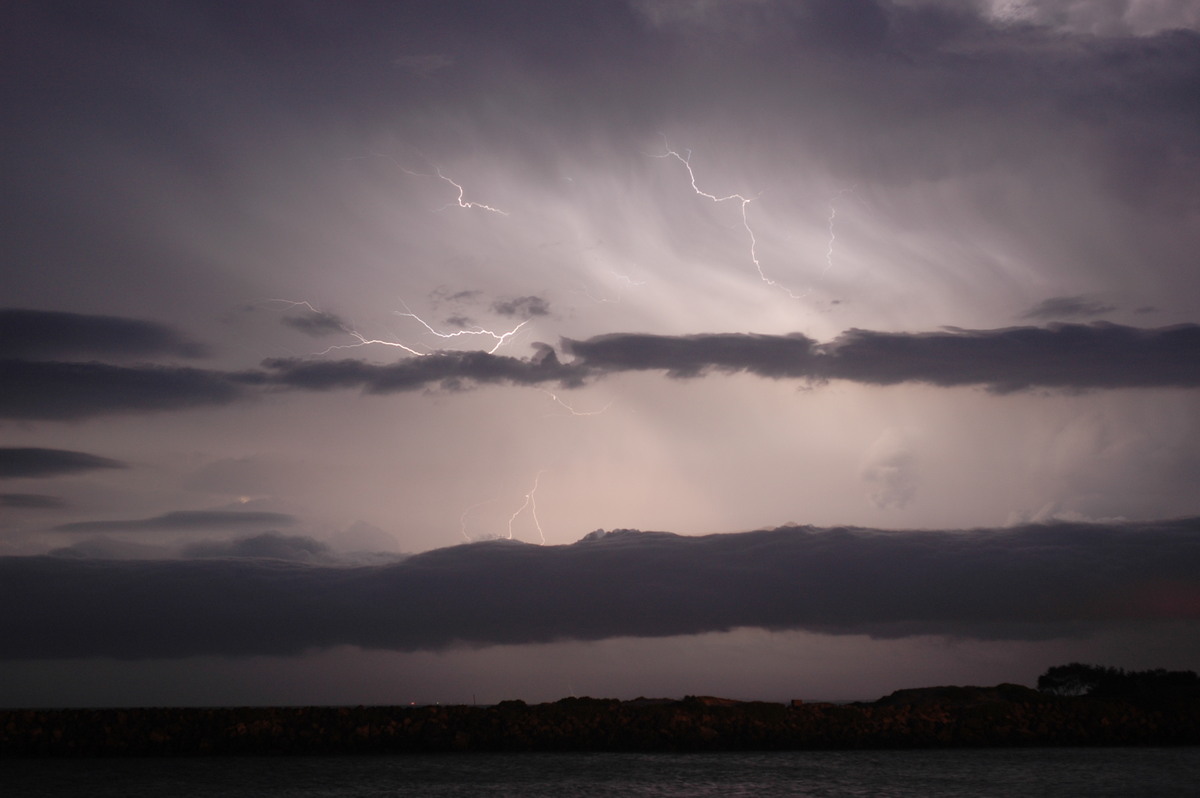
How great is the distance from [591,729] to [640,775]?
645 inches

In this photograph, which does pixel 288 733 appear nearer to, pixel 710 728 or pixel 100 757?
pixel 100 757

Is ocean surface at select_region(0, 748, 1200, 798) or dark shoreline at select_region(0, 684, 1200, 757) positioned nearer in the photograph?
ocean surface at select_region(0, 748, 1200, 798)

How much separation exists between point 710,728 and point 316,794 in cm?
3233

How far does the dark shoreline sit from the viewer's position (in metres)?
72.1

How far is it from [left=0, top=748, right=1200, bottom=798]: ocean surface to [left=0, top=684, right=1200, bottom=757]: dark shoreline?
2.63m

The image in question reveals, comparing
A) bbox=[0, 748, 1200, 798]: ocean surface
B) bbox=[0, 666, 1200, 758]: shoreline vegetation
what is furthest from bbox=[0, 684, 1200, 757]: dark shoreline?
bbox=[0, 748, 1200, 798]: ocean surface

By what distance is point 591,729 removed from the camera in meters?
74.6

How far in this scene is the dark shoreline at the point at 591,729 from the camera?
7206 centimetres

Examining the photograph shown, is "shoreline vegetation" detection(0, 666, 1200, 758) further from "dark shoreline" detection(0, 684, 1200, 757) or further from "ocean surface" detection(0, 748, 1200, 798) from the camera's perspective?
"ocean surface" detection(0, 748, 1200, 798)

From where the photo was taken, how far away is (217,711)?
82188mm

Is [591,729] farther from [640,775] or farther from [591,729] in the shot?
[640,775]

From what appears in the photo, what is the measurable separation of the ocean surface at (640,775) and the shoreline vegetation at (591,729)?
267cm

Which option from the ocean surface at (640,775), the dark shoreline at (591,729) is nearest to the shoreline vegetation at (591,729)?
the dark shoreline at (591,729)

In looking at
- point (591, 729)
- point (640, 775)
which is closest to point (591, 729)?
point (591, 729)
